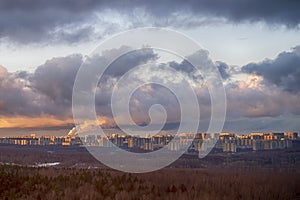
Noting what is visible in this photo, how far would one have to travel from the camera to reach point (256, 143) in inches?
7165

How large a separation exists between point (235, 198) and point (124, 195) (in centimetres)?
628

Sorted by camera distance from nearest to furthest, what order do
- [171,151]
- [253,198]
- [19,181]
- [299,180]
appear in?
1. [253,198]
2. [19,181]
3. [299,180]
4. [171,151]

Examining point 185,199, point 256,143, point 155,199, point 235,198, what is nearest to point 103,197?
point 155,199

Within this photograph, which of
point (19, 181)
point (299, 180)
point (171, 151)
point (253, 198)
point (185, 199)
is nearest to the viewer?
point (185, 199)

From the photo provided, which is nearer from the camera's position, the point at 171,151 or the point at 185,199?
the point at 185,199

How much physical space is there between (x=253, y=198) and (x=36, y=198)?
41.0 feet

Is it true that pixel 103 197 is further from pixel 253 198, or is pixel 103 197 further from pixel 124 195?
pixel 253 198

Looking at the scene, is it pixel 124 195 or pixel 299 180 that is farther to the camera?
pixel 299 180

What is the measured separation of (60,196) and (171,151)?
478 feet

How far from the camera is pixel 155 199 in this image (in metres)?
21.4

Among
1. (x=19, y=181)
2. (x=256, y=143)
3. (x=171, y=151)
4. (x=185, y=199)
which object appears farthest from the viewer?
(x=256, y=143)

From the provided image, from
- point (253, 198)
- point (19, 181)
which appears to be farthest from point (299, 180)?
point (19, 181)

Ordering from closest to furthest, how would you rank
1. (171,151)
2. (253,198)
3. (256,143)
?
(253,198) < (171,151) < (256,143)

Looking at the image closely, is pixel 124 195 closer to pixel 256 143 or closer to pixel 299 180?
pixel 299 180
